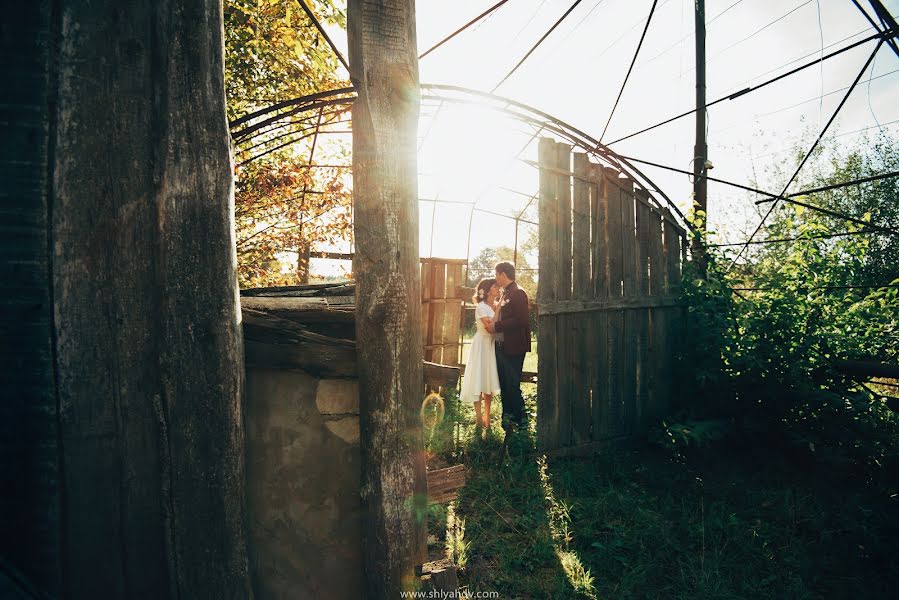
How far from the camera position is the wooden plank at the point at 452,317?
709 centimetres

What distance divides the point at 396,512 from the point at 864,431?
4.27m

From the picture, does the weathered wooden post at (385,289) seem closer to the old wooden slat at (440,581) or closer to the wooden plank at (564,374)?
the old wooden slat at (440,581)

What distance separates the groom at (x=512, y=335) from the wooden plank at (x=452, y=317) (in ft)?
5.58

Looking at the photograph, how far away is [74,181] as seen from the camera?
1363 millimetres

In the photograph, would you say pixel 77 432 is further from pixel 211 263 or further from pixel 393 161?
pixel 393 161

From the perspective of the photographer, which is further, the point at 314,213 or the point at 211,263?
the point at 314,213

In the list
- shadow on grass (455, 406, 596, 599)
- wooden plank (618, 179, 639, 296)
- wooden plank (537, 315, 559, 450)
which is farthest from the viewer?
wooden plank (618, 179, 639, 296)

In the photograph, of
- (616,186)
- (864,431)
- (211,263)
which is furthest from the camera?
(616,186)

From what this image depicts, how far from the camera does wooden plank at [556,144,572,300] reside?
4367mm

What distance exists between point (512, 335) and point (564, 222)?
158 centimetres

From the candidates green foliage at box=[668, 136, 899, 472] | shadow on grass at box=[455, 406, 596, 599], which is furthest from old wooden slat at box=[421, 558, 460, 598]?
green foliage at box=[668, 136, 899, 472]

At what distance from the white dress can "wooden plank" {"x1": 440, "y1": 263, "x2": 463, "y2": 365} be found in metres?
1.45

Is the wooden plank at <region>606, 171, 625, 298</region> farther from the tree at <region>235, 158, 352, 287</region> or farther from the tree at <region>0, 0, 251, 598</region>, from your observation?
the tree at <region>0, 0, 251, 598</region>

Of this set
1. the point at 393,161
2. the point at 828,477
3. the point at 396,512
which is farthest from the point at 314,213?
the point at 828,477
